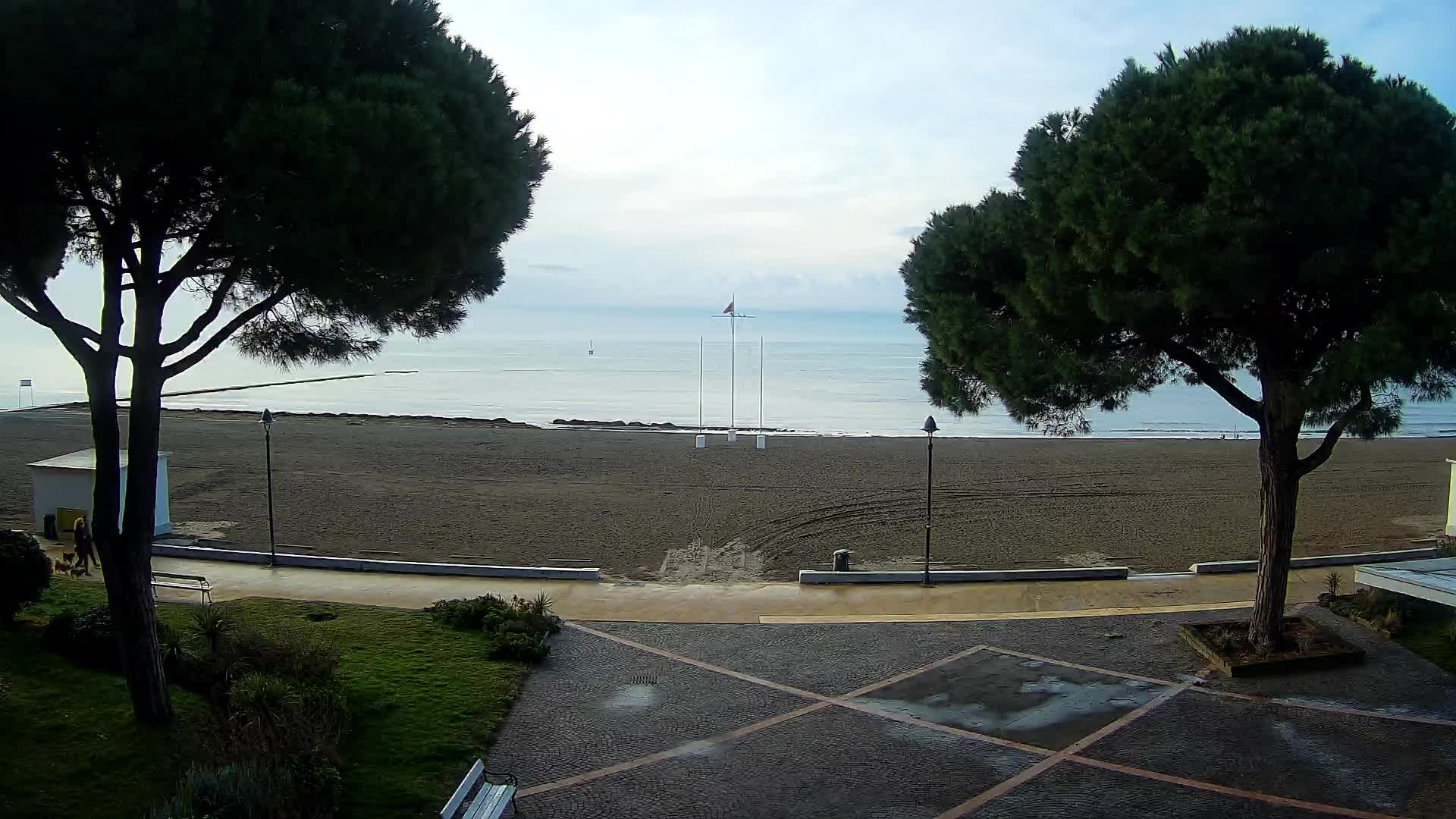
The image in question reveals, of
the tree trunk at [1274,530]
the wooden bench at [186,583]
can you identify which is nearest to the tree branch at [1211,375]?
the tree trunk at [1274,530]

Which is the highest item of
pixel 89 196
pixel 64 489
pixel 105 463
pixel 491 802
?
pixel 89 196

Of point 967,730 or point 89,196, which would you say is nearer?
point 89,196

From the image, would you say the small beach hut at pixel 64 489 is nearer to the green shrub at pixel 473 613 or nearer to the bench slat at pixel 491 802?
the green shrub at pixel 473 613

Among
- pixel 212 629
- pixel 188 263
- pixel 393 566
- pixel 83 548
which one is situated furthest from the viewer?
pixel 393 566

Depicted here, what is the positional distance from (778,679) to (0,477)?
26.8 meters

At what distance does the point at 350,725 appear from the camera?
8.52 m

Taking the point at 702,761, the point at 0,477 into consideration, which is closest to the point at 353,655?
the point at 702,761

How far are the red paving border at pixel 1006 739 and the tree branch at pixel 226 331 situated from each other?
14.4 ft

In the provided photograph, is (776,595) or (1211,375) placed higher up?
(1211,375)

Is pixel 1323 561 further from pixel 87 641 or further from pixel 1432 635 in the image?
pixel 87 641

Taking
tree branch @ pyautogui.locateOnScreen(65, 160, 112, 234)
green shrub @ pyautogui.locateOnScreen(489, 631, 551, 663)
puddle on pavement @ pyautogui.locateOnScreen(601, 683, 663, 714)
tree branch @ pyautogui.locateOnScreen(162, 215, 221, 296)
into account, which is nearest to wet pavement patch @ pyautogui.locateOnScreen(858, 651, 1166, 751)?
puddle on pavement @ pyautogui.locateOnScreen(601, 683, 663, 714)

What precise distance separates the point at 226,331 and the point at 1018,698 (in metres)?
8.38

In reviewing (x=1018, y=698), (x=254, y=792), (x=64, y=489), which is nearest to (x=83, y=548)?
(x=64, y=489)

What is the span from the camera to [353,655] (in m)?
10.9
